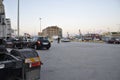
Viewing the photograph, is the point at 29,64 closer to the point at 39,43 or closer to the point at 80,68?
the point at 80,68

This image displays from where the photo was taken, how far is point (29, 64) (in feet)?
14.9

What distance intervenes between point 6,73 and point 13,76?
201mm

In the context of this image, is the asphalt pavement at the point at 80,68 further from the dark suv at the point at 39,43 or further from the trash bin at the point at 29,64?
the dark suv at the point at 39,43

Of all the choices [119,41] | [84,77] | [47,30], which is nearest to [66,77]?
[84,77]

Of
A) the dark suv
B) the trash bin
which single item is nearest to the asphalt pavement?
the trash bin

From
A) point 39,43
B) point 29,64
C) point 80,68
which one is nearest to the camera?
point 29,64

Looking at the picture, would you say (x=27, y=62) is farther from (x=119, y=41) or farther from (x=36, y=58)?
(x=119, y=41)

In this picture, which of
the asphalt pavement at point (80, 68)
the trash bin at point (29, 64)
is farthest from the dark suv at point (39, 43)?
the trash bin at point (29, 64)

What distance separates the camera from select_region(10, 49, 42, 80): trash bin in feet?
14.3

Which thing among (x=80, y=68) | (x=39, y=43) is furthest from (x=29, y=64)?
(x=39, y=43)

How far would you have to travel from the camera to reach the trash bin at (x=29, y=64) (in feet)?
14.3

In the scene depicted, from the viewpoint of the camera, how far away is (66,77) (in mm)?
7438

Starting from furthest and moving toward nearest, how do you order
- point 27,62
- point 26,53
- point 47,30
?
point 47,30 < point 26,53 < point 27,62

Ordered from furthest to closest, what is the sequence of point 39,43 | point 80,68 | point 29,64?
point 39,43 < point 80,68 < point 29,64
